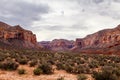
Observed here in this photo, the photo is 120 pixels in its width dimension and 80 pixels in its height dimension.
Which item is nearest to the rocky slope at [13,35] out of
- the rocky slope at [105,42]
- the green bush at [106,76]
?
the rocky slope at [105,42]

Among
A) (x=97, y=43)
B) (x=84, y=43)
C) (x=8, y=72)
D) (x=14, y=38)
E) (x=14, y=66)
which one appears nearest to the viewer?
(x=8, y=72)

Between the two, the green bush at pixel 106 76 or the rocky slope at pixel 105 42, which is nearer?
the green bush at pixel 106 76

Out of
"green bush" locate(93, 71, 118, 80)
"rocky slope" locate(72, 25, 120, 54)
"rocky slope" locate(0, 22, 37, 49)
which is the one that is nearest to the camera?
"green bush" locate(93, 71, 118, 80)

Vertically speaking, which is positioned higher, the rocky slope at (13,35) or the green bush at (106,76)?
the rocky slope at (13,35)

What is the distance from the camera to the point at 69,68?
20312 millimetres

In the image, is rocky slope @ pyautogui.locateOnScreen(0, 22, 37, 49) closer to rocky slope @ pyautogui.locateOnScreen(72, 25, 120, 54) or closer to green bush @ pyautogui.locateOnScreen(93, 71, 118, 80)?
rocky slope @ pyautogui.locateOnScreen(72, 25, 120, 54)

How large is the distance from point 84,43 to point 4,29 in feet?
294

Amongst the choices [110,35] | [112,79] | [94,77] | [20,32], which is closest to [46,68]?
[94,77]

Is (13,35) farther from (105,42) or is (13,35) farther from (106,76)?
(106,76)

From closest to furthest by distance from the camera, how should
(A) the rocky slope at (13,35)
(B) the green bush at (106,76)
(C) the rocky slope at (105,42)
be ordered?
(B) the green bush at (106,76)
(C) the rocky slope at (105,42)
(A) the rocky slope at (13,35)

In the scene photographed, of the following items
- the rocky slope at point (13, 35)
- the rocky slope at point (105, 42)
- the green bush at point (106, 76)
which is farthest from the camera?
the rocky slope at point (13, 35)

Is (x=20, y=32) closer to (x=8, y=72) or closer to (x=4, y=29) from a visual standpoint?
(x=4, y=29)

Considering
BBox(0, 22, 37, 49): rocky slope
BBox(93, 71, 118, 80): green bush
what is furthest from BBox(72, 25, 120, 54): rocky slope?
BBox(93, 71, 118, 80): green bush

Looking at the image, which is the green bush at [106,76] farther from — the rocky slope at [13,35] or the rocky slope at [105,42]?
the rocky slope at [13,35]
